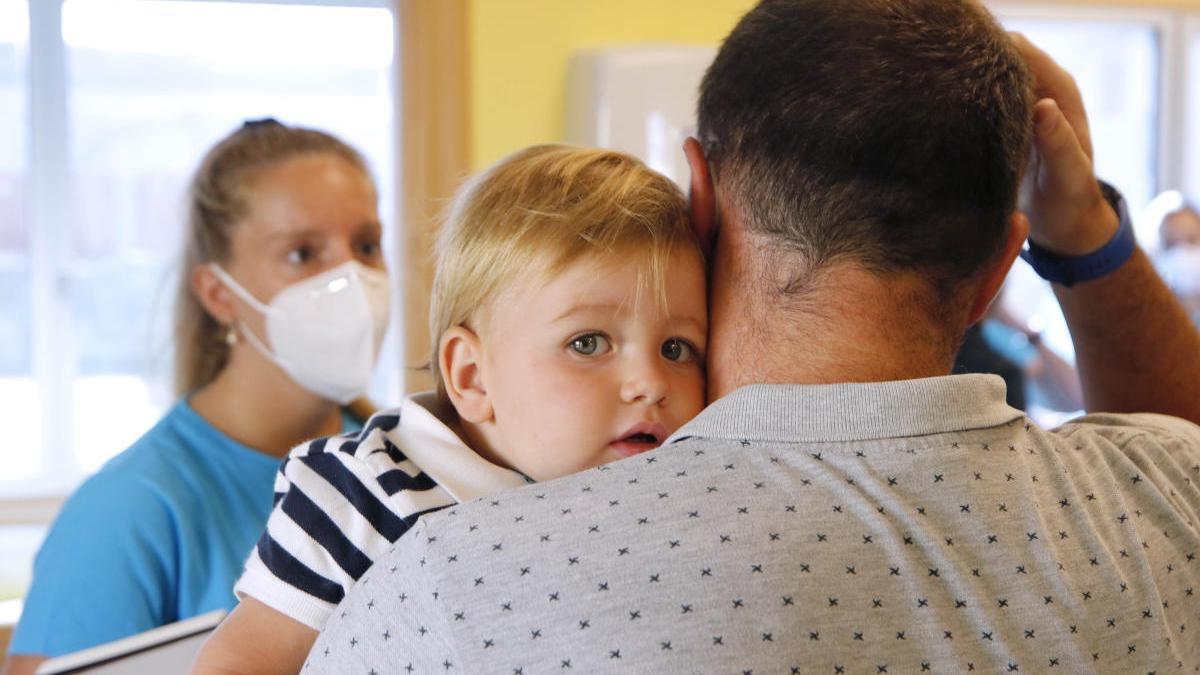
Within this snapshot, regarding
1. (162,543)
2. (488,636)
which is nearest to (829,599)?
(488,636)

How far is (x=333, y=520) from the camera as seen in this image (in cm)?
105

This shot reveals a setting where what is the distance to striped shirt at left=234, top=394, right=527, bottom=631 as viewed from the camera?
1.04m

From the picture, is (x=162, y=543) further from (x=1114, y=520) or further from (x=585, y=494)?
(x=1114, y=520)

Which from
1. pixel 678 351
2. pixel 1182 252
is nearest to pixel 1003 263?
pixel 678 351

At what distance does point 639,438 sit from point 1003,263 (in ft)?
1.12

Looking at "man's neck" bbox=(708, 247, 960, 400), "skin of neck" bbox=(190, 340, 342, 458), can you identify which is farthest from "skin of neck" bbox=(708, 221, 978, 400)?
"skin of neck" bbox=(190, 340, 342, 458)

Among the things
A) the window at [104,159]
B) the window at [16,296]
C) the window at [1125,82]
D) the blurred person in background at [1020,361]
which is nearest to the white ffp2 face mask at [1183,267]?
the window at [1125,82]

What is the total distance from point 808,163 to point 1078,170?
463 mm

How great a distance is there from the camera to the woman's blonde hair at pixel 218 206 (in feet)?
6.48

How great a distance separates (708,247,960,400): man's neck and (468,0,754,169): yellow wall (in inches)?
110

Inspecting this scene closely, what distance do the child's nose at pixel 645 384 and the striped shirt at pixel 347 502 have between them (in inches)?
5.4

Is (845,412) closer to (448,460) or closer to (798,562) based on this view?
(798,562)

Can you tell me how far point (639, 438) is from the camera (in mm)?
1108

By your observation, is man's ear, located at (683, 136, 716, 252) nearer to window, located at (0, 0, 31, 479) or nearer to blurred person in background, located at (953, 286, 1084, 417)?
blurred person in background, located at (953, 286, 1084, 417)
